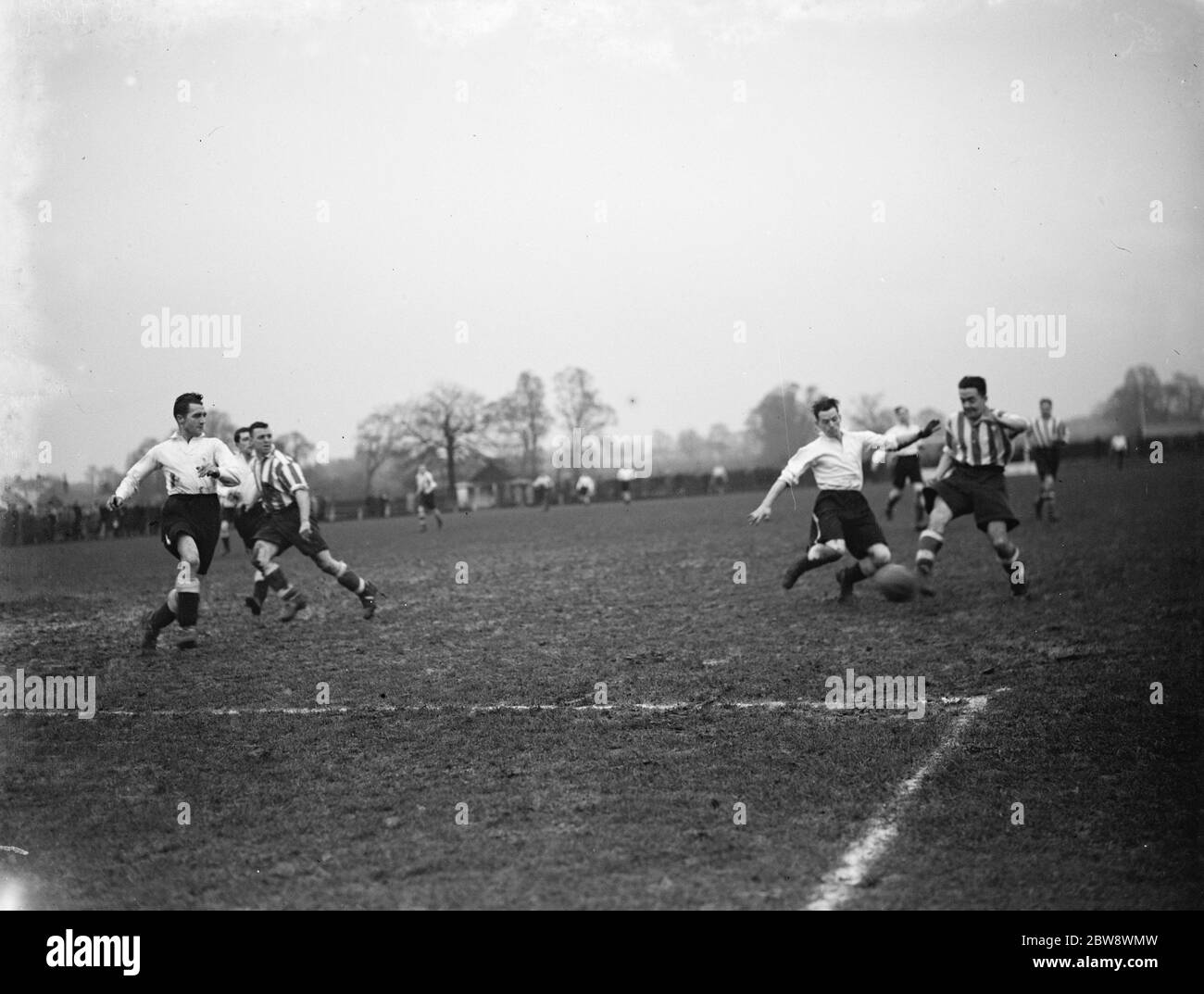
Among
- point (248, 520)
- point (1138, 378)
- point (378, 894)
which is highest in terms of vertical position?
point (1138, 378)

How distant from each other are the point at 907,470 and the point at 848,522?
8.78 m

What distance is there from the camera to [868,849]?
425cm

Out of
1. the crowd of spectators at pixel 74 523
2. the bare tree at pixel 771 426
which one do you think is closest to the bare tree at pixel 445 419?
the crowd of spectators at pixel 74 523

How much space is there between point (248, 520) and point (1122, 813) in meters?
10.9

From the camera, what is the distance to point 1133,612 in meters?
8.96

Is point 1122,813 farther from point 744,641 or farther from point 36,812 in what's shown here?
point 36,812

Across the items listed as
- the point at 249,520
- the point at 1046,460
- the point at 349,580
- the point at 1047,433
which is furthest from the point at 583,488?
the point at 349,580

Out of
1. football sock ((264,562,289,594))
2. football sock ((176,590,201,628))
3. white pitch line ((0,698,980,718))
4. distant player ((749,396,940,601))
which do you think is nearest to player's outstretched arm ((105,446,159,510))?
football sock ((176,590,201,628))

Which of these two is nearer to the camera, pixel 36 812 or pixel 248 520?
pixel 36 812

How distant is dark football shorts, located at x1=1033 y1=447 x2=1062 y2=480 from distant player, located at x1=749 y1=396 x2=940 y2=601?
8444mm

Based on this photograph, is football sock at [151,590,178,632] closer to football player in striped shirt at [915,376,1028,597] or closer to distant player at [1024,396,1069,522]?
football player in striped shirt at [915,376,1028,597]

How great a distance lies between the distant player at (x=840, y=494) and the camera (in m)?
10.0

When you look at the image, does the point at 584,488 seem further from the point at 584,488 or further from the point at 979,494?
the point at 979,494
